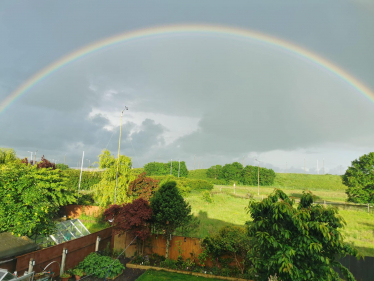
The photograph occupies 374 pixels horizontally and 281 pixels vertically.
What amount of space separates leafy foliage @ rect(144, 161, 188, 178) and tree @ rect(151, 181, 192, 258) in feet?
289

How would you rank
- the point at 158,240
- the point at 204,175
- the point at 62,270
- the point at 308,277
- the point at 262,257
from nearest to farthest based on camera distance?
1. the point at 308,277
2. the point at 262,257
3. the point at 62,270
4. the point at 158,240
5. the point at 204,175

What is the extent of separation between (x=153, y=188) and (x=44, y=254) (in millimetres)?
13271

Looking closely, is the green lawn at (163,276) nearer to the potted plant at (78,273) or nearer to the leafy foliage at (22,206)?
the potted plant at (78,273)

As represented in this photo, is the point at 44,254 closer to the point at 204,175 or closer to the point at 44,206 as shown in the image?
the point at 44,206

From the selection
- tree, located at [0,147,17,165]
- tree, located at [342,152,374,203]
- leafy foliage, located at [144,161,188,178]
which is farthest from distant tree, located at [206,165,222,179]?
tree, located at [0,147,17,165]

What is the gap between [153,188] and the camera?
2336 cm

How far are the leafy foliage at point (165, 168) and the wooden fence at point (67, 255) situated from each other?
87.6 meters

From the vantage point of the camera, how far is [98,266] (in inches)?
474

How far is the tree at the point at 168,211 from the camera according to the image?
13961mm

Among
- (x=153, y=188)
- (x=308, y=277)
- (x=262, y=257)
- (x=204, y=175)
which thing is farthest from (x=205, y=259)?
(x=204, y=175)

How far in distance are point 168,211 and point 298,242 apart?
8919mm

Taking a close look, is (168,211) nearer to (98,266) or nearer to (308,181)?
(98,266)

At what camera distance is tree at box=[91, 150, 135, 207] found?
73.8 ft

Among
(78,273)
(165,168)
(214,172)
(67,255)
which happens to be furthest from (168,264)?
(165,168)
